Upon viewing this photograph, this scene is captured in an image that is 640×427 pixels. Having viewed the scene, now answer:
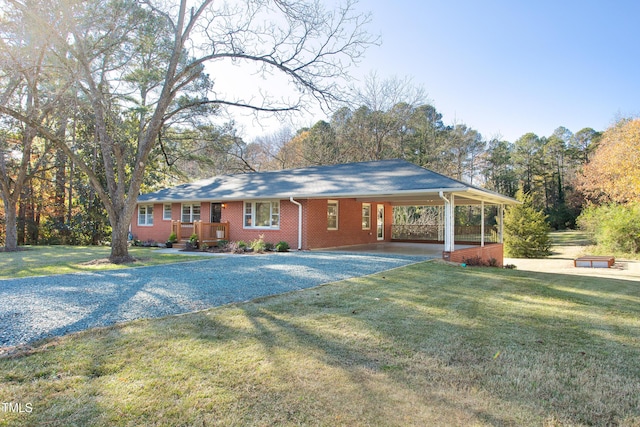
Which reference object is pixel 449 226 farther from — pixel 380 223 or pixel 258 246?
pixel 380 223

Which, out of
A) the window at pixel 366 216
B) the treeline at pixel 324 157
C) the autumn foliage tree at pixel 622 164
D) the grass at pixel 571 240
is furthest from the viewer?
the grass at pixel 571 240

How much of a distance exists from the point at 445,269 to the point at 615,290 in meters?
3.50

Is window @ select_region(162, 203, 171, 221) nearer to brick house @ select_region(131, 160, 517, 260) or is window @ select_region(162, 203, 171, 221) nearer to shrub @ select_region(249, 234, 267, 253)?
brick house @ select_region(131, 160, 517, 260)

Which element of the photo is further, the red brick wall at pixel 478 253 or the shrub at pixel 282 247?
the shrub at pixel 282 247

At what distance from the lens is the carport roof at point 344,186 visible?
12.6 m

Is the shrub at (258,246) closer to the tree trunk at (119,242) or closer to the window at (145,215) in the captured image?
the tree trunk at (119,242)

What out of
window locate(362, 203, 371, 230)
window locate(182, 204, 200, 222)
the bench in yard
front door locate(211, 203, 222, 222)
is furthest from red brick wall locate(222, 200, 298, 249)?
the bench in yard

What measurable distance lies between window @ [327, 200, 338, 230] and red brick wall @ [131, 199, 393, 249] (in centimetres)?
19

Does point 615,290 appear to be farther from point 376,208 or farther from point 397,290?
point 376,208

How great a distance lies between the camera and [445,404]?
2.75 metres

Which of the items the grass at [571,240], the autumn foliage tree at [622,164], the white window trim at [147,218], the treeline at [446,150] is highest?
the treeline at [446,150]

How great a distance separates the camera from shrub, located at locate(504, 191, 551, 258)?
72.7 ft

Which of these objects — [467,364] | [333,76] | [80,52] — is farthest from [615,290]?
[80,52]

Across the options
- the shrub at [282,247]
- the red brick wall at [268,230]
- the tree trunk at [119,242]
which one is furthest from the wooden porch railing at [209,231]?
the tree trunk at [119,242]
